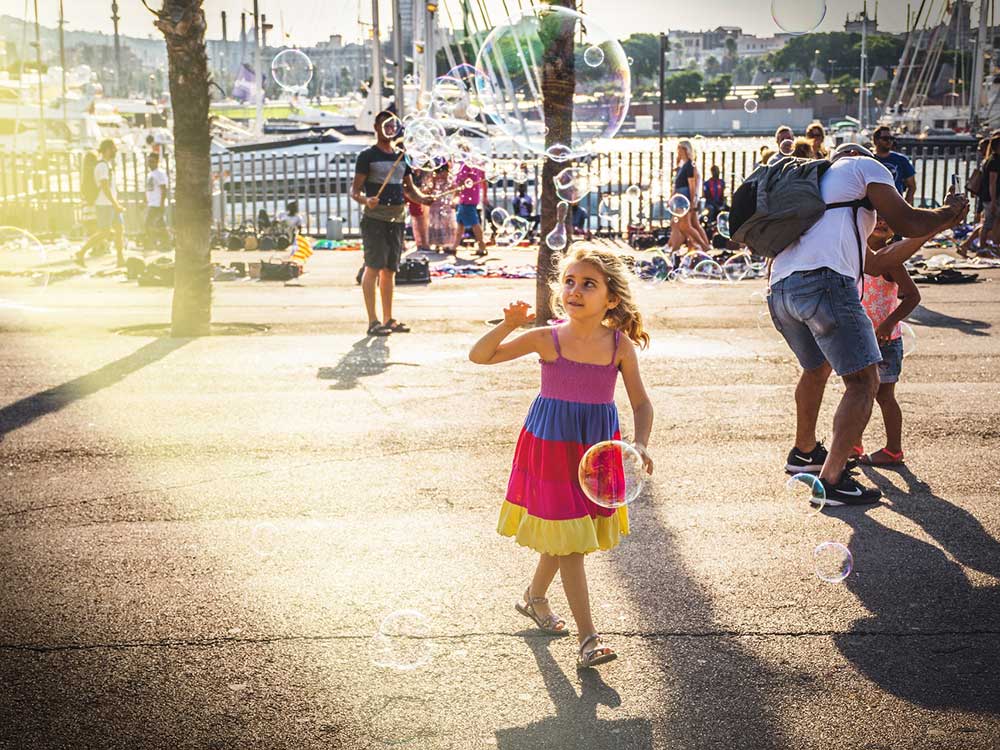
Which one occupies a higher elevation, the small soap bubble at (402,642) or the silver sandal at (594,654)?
the silver sandal at (594,654)

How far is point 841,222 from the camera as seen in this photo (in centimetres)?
584

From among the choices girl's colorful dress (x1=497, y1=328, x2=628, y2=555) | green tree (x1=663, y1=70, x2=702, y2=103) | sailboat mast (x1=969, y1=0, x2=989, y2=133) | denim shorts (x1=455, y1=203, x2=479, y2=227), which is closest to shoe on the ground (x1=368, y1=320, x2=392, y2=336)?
girl's colorful dress (x1=497, y1=328, x2=628, y2=555)

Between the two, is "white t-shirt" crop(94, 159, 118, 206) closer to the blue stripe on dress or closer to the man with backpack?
the man with backpack

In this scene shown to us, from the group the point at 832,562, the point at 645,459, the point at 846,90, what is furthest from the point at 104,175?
the point at 846,90

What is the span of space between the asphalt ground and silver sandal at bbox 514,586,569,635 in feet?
0.20

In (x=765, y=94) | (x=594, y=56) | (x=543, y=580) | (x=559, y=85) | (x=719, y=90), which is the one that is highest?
(x=719, y=90)

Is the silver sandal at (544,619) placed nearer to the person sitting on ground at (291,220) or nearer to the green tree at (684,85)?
the person sitting on ground at (291,220)

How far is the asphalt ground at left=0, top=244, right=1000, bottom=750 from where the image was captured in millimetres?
3803

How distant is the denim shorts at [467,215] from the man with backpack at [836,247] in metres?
13.6

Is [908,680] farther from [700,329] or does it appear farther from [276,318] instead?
[276,318]

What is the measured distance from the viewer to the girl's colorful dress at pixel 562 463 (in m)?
4.15

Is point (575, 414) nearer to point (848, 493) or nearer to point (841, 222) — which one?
point (841, 222)

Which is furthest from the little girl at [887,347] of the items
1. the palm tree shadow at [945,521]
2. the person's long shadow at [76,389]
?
the person's long shadow at [76,389]

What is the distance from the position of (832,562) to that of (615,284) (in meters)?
1.69
